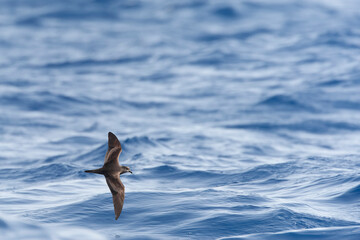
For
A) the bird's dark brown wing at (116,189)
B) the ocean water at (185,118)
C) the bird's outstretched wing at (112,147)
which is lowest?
the ocean water at (185,118)

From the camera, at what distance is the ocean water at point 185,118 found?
8.78 meters

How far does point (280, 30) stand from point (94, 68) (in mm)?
10310

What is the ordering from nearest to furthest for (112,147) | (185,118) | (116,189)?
(116,189) < (112,147) < (185,118)

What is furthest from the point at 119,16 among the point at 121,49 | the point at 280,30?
the point at 280,30

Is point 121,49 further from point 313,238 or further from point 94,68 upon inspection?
point 313,238

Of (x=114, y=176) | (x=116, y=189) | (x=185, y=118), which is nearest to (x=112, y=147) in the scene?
(x=114, y=176)

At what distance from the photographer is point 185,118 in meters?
17.6

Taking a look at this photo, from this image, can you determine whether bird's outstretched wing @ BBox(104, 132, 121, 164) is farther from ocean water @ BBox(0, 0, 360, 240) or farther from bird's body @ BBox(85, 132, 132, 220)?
ocean water @ BBox(0, 0, 360, 240)

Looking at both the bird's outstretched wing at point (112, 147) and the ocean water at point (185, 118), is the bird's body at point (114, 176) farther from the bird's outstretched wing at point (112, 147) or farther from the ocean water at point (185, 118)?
the ocean water at point (185, 118)

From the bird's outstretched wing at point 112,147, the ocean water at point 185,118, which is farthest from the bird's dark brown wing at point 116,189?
the ocean water at point 185,118

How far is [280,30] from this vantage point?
29859 millimetres

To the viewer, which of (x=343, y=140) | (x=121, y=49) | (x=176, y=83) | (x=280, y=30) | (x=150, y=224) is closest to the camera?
(x=150, y=224)

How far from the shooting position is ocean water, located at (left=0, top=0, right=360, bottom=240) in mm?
8781

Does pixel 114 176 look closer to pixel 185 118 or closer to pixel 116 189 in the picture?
pixel 116 189
